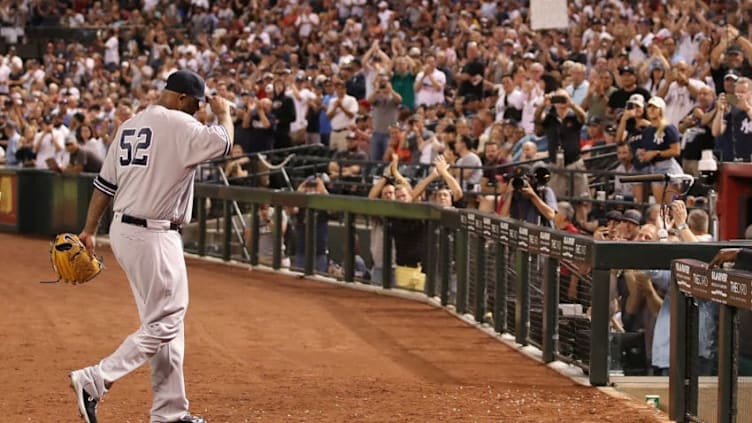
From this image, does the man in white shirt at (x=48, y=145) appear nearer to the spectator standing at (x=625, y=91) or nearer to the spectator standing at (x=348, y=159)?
the spectator standing at (x=348, y=159)

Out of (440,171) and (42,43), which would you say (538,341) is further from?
(42,43)

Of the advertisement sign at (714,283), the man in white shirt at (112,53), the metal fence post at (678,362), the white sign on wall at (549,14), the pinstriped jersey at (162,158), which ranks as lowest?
the metal fence post at (678,362)

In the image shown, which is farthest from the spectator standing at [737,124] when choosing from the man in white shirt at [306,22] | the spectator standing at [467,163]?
the man in white shirt at [306,22]

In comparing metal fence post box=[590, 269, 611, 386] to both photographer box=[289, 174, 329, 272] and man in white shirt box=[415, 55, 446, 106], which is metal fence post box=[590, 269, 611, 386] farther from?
man in white shirt box=[415, 55, 446, 106]

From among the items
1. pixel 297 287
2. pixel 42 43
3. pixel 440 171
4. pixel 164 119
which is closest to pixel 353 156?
pixel 297 287

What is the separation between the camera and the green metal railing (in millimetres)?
10039

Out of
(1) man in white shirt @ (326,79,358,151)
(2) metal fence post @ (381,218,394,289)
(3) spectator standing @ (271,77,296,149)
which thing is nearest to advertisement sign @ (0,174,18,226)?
(3) spectator standing @ (271,77,296,149)

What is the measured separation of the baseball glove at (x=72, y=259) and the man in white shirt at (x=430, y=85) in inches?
558

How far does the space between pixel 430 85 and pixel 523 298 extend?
10.7 m

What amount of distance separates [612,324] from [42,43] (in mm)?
29246

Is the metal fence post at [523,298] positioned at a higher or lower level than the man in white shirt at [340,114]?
lower

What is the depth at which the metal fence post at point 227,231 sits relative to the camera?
64.6 feet

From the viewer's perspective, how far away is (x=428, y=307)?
1482cm

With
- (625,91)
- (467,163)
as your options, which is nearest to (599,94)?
(625,91)
